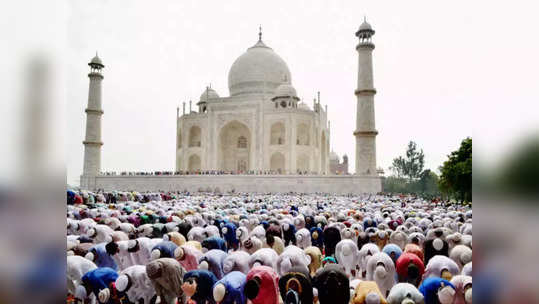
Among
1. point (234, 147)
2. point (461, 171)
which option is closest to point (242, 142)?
point (234, 147)

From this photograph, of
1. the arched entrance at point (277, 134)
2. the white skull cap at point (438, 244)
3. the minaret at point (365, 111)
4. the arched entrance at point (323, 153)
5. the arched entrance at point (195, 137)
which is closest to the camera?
the white skull cap at point (438, 244)

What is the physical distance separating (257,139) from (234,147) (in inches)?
166

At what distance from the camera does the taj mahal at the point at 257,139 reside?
26641 mm

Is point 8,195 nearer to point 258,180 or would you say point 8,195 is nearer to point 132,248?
point 132,248

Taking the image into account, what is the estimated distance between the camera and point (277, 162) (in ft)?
113

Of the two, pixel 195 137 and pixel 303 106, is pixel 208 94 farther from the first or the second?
pixel 303 106

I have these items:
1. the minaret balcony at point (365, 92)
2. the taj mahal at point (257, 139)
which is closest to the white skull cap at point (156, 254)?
the taj mahal at point (257, 139)

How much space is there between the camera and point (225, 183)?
28234 millimetres

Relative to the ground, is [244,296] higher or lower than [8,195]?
lower

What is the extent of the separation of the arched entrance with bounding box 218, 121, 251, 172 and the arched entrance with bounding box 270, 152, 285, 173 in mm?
2749

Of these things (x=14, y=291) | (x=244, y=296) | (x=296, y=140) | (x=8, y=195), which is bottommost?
(x=244, y=296)

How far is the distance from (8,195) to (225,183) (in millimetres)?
27394

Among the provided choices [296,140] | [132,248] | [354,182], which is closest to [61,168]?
[132,248]

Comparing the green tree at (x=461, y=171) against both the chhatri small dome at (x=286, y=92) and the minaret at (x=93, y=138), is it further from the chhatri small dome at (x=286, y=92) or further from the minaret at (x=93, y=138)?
the minaret at (x=93, y=138)
